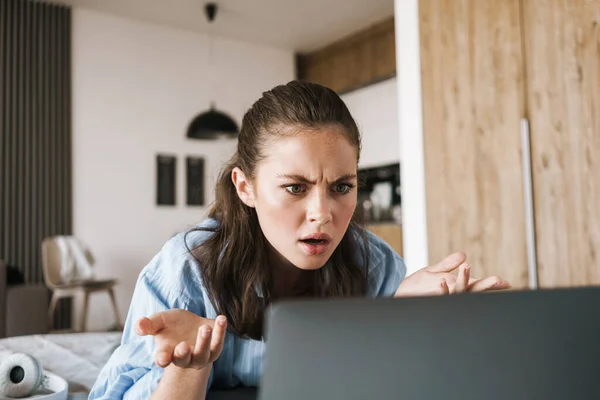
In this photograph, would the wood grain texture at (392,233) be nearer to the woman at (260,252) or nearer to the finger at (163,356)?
the woman at (260,252)

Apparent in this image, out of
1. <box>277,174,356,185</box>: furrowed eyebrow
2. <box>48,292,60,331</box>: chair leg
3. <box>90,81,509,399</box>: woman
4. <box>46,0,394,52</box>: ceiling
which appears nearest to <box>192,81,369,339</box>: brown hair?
<box>90,81,509,399</box>: woman

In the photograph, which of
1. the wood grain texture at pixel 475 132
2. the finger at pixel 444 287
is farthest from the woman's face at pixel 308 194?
the wood grain texture at pixel 475 132

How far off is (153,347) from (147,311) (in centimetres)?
8

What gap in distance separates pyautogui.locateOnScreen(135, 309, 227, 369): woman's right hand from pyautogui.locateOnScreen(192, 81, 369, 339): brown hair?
44 cm

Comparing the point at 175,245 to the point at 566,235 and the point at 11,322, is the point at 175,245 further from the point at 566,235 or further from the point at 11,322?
the point at 11,322

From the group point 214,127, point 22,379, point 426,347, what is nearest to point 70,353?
point 22,379

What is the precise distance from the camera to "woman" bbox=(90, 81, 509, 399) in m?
1.10

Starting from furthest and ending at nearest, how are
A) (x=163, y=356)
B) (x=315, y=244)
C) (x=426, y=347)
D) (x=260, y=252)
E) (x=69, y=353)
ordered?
(x=69, y=353)
(x=260, y=252)
(x=315, y=244)
(x=163, y=356)
(x=426, y=347)

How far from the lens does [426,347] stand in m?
0.39

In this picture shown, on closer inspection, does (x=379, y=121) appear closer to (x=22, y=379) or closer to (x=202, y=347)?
(x=22, y=379)

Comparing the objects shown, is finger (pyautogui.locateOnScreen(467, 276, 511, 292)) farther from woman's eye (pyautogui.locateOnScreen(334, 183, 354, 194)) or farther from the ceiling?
the ceiling

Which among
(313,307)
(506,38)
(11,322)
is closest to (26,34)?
(11,322)

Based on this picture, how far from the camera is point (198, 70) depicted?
6605 mm

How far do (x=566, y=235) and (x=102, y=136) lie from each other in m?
4.70
